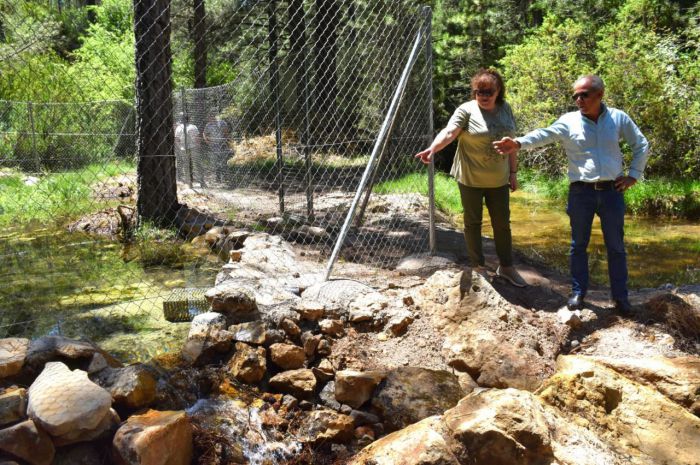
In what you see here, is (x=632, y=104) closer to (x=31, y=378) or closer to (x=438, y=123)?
(x=438, y=123)

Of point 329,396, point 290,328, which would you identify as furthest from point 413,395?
point 290,328

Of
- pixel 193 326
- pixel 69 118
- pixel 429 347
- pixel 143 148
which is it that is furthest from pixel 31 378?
pixel 69 118

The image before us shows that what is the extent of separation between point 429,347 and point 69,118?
8.98 m

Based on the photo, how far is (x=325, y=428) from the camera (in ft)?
10.0

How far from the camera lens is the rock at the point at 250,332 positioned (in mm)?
3482

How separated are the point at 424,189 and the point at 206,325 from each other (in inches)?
257

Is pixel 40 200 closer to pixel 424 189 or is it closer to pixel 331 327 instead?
pixel 424 189

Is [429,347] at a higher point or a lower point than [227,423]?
higher

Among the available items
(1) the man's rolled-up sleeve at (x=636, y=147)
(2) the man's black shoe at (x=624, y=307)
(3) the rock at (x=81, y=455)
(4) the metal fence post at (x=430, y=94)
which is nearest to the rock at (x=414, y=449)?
(3) the rock at (x=81, y=455)

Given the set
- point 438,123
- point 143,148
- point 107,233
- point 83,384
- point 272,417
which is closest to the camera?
point 83,384

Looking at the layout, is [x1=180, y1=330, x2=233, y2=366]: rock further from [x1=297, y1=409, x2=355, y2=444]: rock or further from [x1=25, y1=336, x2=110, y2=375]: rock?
[x1=297, y1=409, x2=355, y2=444]: rock

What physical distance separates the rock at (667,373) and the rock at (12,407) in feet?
9.48

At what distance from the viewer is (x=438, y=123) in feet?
58.2

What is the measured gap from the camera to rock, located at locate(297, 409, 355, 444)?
3020 mm
